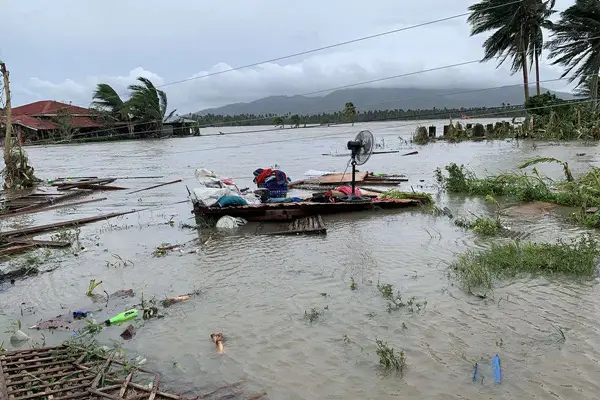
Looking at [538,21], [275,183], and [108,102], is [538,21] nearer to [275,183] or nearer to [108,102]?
[275,183]

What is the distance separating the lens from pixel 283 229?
9078mm

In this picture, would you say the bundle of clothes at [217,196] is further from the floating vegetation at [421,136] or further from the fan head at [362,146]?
the floating vegetation at [421,136]

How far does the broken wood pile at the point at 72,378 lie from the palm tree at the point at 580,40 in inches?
1046

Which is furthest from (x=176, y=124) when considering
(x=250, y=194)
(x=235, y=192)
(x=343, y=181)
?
(x=235, y=192)

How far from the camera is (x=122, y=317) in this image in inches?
202

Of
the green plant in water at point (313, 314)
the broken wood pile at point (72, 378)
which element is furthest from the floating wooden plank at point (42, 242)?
the green plant in water at point (313, 314)

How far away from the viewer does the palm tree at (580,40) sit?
24219mm

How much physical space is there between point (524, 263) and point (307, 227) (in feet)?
13.1

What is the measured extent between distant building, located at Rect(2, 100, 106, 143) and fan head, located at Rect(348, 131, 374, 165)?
3569cm

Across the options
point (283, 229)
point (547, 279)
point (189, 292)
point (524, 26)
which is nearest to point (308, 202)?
point (283, 229)

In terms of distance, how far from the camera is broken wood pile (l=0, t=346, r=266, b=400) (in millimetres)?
3428

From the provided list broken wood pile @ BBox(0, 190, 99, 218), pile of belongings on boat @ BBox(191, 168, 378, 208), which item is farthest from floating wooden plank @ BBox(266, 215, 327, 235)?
broken wood pile @ BBox(0, 190, 99, 218)

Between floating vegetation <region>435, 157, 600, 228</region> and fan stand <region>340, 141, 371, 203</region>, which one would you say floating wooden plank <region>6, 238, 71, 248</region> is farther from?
floating vegetation <region>435, 157, 600, 228</region>

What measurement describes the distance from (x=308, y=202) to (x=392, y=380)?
21.7 ft
